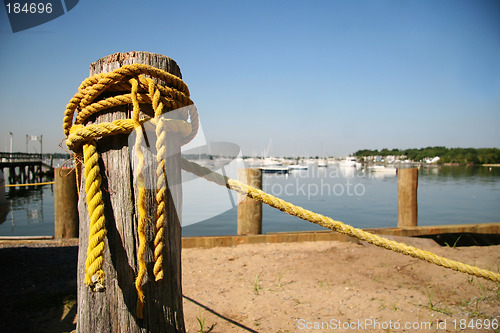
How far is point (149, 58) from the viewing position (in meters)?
1.47

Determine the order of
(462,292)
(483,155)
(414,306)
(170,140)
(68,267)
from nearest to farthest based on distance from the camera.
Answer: (170,140)
(414,306)
(462,292)
(68,267)
(483,155)

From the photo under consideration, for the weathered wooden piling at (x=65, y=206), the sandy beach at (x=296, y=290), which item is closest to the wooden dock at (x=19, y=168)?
the weathered wooden piling at (x=65, y=206)

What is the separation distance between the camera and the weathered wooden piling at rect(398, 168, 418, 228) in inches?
271

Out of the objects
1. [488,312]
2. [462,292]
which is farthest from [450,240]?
[488,312]

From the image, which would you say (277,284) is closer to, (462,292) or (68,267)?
(462,292)

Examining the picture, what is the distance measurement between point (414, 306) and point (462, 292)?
0.91 metres

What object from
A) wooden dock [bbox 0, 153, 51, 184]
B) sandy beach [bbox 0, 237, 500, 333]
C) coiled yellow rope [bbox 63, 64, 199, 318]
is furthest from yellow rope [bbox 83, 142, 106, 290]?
wooden dock [bbox 0, 153, 51, 184]

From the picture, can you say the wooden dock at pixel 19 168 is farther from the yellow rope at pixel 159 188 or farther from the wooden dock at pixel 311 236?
the yellow rope at pixel 159 188

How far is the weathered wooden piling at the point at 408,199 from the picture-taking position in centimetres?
688

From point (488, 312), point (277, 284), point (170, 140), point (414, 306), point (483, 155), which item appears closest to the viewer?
point (170, 140)

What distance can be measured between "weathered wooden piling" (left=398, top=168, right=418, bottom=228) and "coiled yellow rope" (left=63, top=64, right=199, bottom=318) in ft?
22.2

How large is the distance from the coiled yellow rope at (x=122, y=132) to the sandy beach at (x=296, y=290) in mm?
2230

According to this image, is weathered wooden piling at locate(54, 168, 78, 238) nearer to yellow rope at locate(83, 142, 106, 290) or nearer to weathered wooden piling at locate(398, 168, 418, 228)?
yellow rope at locate(83, 142, 106, 290)

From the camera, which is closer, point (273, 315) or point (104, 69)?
point (104, 69)
